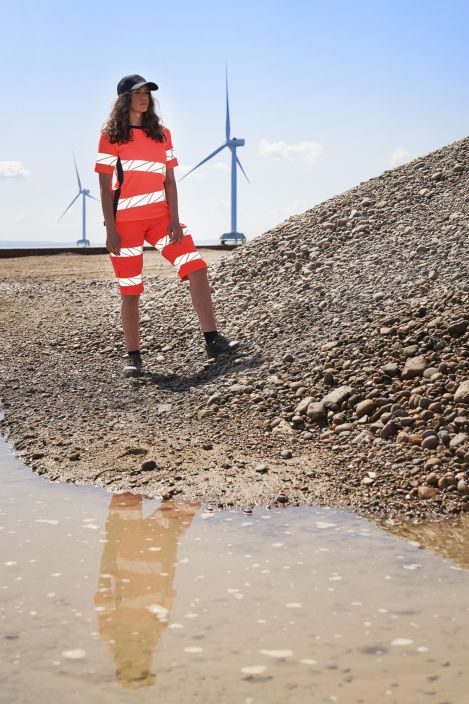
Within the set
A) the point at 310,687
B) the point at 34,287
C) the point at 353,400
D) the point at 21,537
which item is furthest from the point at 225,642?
the point at 34,287

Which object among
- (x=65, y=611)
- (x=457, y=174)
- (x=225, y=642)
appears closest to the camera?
(x=225, y=642)

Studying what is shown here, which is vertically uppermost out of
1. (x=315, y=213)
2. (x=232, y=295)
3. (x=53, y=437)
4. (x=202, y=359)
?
(x=315, y=213)

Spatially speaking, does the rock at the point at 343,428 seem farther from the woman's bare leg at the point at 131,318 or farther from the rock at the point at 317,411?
the woman's bare leg at the point at 131,318

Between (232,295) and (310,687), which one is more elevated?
(232,295)

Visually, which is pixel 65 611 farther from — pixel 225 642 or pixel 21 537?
pixel 21 537

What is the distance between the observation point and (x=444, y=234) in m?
7.41

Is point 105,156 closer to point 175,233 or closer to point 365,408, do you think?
point 175,233

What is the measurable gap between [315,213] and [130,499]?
615cm

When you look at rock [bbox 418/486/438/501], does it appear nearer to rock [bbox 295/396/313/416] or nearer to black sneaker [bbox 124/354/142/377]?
rock [bbox 295/396/313/416]

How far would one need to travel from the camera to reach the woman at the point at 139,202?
6020 millimetres

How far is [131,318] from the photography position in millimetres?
6531

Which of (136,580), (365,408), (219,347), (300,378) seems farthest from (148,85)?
(136,580)

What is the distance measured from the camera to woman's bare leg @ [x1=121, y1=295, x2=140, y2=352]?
255 inches

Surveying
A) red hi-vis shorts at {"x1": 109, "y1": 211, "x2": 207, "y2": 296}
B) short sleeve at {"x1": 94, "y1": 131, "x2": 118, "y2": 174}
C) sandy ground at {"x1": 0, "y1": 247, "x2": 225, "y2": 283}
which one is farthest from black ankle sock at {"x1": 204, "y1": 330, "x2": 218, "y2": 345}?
sandy ground at {"x1": 0, "y1": 247, "x2": 225, "y2": 283}
